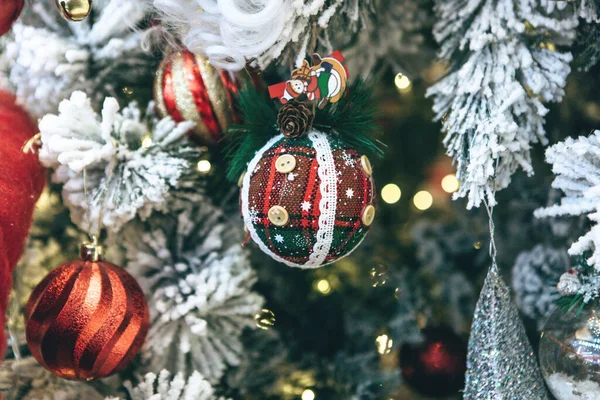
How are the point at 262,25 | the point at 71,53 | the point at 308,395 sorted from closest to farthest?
1. the point at 262,25
2. the point at 71,53
3. the point at 308,395

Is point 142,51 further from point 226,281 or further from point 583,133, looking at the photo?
point 583,133

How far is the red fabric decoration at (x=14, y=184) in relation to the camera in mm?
578

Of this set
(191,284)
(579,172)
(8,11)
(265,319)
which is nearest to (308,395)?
(265,319)

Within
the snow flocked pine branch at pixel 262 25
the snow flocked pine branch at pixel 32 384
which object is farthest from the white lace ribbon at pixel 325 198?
the snow flocked pine branch at pixel 32 384

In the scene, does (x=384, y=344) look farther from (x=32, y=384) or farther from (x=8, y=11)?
(x=8, y=11)

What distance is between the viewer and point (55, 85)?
0.63 m

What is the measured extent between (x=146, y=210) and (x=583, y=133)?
0.49 meters

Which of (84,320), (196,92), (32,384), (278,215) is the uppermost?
(196,92)

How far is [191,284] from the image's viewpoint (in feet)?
2.16

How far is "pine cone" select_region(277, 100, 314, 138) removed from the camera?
539mm

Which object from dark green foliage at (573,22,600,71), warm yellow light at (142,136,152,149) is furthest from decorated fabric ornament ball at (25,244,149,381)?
dark green foliage at (573,22,600,71)

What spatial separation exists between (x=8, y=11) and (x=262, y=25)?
0.24 meters

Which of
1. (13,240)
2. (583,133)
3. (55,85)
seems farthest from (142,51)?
(583,133)

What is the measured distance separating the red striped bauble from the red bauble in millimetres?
357
